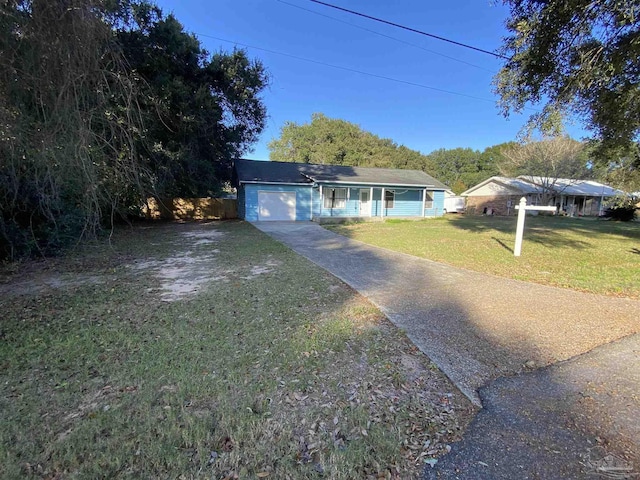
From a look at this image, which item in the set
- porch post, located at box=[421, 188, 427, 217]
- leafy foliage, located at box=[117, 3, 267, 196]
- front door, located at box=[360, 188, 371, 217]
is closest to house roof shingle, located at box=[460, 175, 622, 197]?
porch post, located at box=[421, 188, 427, 217]

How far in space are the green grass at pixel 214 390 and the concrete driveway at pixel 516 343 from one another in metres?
0.28

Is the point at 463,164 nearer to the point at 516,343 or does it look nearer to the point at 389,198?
the point at 389,198

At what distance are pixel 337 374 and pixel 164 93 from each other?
46.0ft

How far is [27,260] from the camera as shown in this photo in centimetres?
757

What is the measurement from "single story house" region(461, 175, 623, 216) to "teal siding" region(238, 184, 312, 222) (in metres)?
19.3

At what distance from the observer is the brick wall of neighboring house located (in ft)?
96.2

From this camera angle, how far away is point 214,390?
2672 millimetres

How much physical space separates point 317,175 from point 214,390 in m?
18.8

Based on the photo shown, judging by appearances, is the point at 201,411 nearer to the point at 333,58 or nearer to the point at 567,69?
the point at 567,69

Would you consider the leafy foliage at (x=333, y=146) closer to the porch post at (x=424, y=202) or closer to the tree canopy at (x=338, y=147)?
the tree canopy at (x=338, y=147)

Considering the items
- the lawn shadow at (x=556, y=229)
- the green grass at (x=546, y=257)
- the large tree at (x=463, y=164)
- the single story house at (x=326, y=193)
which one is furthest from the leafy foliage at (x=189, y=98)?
the large tree at (x=463, y=164)

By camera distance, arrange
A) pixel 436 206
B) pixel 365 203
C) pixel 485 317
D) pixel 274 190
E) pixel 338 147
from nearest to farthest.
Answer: pixel 485 317 < pixel 274 190 < pixel 365 203 < pixel 436 206 < pixel 338 147

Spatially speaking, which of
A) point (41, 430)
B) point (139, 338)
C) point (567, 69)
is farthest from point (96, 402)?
point (567, 69)

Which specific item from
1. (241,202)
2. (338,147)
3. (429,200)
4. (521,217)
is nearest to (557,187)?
(429,200)
